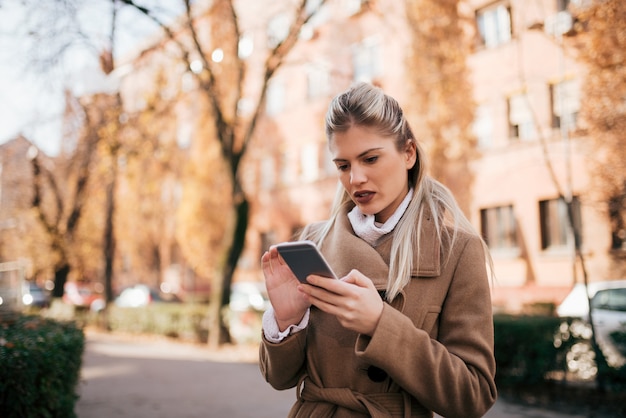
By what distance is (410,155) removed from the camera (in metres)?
2.23

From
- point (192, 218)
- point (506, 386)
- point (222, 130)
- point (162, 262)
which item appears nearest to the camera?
point (506, 386)

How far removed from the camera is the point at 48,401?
443 centimetres

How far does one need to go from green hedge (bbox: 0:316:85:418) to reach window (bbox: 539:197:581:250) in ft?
57.8

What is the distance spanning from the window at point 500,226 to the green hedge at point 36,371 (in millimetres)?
17871

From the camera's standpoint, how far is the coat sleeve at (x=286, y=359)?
2.12 m

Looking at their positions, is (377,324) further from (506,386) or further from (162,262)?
(162,262)

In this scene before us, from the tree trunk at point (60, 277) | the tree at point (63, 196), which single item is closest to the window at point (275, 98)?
the tree at point (63, 196)

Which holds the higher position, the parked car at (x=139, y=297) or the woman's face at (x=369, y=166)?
the woman's face at (x=369, y=166)

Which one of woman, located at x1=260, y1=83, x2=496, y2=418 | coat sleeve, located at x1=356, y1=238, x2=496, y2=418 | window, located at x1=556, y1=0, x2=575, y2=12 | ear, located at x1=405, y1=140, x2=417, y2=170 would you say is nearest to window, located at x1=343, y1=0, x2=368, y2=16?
window, located at x1=556, y1=0, x2=575, y2=12

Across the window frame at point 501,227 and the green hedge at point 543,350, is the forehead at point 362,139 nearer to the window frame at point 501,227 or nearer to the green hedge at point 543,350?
the green hedge at point 543,350

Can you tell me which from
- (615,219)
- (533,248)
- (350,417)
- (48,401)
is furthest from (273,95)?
(350,417)

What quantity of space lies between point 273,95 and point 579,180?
18487 mm

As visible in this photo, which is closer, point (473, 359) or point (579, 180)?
point (473, 359)

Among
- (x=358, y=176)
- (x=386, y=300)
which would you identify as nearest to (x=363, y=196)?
(x=358, y=176)
